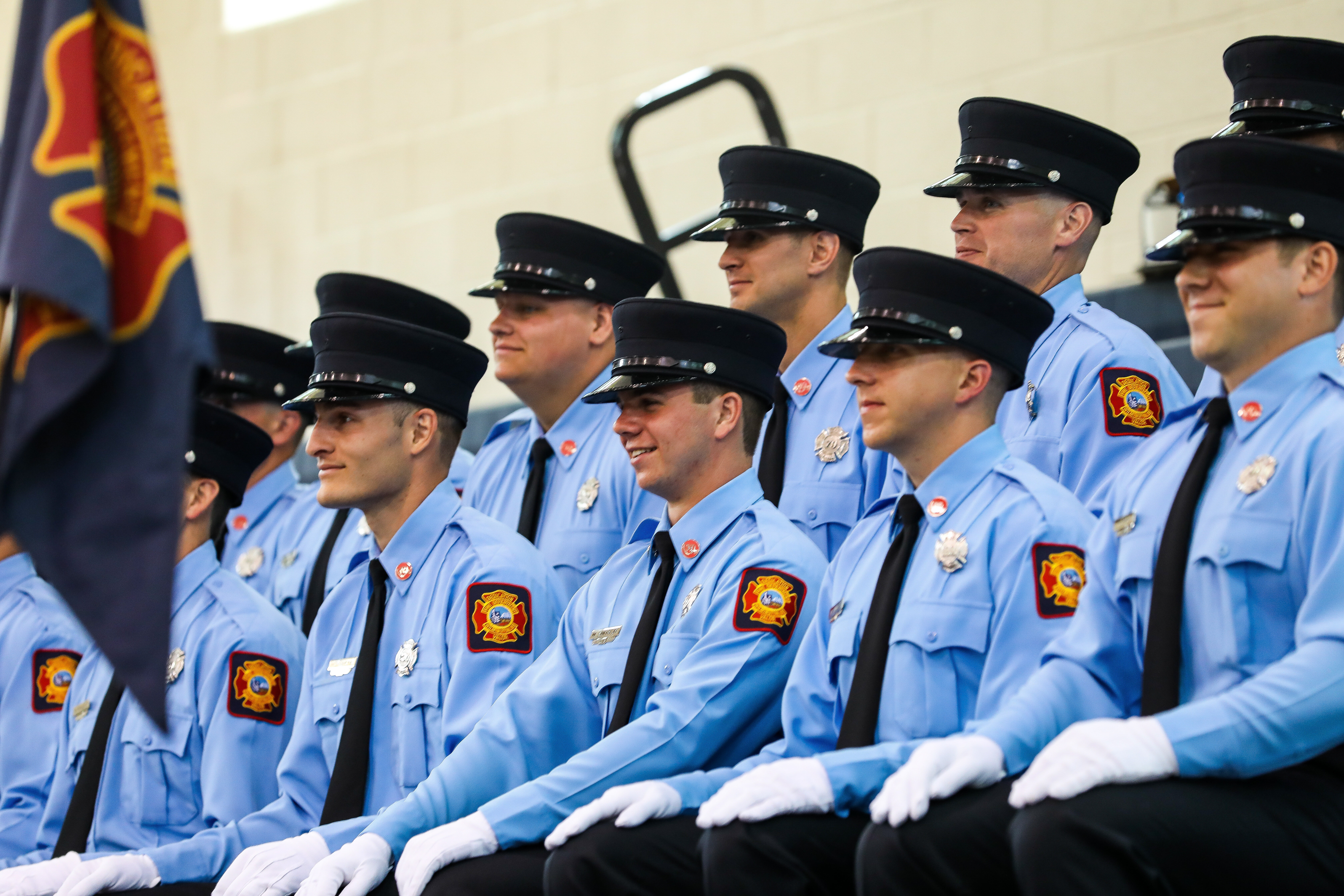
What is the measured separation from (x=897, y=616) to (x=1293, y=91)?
1.37m

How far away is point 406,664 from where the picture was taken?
340 cm

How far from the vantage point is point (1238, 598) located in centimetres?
232

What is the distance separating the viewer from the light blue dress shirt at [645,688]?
2852mm

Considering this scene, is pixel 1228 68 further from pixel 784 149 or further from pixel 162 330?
pixel 162 330

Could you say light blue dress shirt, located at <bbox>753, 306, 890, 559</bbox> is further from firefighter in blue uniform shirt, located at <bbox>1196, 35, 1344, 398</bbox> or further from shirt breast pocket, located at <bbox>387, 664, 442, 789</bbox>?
firefighter in blue uniform shirt, located at <bbox>1196, 35, 1344, 398</bbox>

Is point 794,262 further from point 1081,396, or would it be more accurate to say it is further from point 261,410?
point 261,410

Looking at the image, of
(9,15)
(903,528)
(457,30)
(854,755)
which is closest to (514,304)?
(903,528)

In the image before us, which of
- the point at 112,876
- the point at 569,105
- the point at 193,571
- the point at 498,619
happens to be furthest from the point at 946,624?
the point at 569,105

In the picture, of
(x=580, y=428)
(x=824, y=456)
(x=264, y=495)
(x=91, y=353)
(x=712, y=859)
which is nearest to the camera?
(x=91, y=353)

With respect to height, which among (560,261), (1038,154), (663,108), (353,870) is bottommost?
(353,870)

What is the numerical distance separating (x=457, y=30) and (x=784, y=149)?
3279 millimetres

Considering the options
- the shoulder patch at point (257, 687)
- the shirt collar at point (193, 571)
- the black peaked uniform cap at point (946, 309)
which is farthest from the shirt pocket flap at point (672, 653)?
the shirt collar at point (193, 571)

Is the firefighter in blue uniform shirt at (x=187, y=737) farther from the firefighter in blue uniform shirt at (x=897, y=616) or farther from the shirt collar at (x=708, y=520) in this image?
the firefighter in blue uniform shirt at (x=897, y=616)

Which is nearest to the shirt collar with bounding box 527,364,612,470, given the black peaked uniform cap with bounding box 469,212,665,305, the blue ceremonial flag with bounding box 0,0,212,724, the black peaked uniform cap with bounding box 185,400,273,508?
the black peaked uniform cap with bounding box 469,212,665,305
